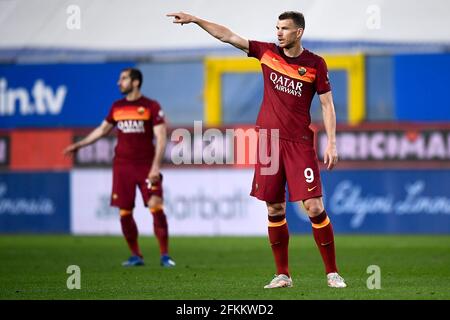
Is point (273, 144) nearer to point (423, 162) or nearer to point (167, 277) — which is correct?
point (167, 277)

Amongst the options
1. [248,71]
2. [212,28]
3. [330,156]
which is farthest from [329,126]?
[248,71]

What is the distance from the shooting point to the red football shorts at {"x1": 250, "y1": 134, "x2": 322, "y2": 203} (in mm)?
10680

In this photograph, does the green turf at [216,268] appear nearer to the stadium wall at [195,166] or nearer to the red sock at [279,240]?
the red sock at [279,240]

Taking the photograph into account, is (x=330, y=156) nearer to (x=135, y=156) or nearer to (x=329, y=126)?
(x=329, y=126)

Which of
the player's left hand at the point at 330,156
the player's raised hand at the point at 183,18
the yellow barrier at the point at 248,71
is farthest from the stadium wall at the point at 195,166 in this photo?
the player's raised hand at the point at 183,18

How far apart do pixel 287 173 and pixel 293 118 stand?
50 cm

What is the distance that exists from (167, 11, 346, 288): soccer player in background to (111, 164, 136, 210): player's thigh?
172 inches

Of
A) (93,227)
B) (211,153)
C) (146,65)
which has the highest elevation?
(146,65)

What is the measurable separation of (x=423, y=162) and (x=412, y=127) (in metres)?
0.66

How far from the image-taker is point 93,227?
22.6 metres

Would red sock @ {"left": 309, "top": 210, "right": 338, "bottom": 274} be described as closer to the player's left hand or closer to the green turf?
the green turf

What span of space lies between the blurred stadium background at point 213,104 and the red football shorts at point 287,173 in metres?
10.3

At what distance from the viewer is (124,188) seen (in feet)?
49.2
